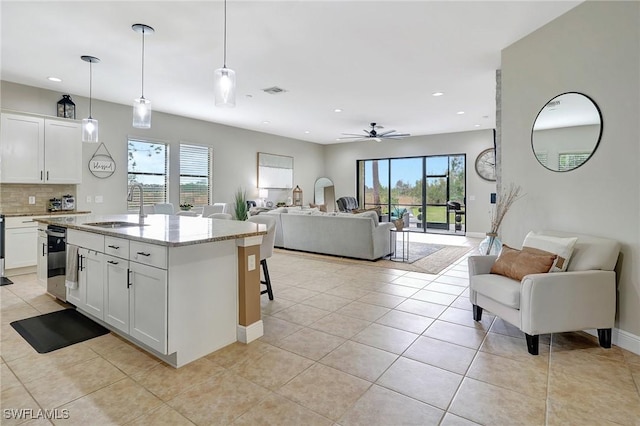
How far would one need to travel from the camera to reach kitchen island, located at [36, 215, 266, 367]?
2.36m

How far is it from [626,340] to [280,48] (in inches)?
171

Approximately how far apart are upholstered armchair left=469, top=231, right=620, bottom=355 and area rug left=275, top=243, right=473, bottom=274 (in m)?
2.44

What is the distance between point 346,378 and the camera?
2.26 metres

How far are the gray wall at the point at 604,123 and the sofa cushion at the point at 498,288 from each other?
0.90 meters

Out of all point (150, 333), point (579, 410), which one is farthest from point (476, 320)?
point (150, 333)

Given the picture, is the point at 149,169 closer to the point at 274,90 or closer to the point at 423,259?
the point at 274,90

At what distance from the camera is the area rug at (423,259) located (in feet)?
18.0

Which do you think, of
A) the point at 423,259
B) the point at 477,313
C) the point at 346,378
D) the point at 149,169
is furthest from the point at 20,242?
the point at 423,259

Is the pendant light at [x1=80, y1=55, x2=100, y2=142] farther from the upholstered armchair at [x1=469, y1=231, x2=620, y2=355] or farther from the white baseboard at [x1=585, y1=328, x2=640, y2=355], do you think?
the white baseboard at [x1=585, y1=328, x2=640, y2=355]

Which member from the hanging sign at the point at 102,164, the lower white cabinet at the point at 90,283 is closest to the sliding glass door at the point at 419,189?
the hanging sign at the point at 102,164

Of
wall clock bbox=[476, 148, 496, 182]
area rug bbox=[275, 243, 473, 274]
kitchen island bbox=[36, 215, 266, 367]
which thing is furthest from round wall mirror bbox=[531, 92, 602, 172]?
wall clock bbox=[476, 148, 496, 182]

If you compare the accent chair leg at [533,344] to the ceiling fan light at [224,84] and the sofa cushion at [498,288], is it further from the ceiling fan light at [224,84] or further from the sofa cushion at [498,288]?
the ceiling fan light at [224,84]

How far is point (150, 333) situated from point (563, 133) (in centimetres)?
405

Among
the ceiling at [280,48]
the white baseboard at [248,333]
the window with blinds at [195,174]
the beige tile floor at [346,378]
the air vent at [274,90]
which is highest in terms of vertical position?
the air vent at [274,90]
